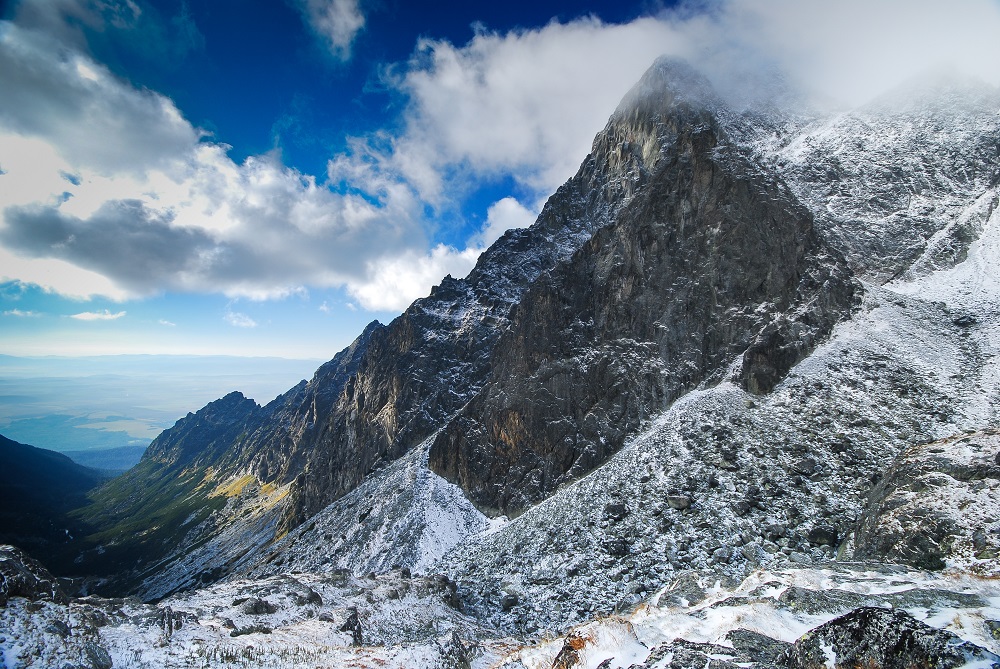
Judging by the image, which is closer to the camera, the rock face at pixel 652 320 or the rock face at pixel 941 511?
the rock face at pixel 941 511

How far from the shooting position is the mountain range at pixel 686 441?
17203 millimetres

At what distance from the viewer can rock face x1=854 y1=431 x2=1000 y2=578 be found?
18.3 m

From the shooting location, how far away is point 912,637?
859cm

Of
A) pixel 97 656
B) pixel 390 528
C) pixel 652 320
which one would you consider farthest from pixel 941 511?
pixel 390 528

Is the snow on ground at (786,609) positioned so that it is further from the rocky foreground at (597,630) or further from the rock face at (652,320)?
the rock face at (652,320)

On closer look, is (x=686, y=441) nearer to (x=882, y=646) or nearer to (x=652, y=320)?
(x=652, y=320)

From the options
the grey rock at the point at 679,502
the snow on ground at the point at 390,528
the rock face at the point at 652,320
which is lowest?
the snow on ground at the point at 390,528

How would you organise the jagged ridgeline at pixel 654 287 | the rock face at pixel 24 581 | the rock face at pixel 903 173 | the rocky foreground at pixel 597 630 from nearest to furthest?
1. the rocky foreground at pixel 597 630
2. the rock face at pixel 24 581
3. the jagged ridgeline at pixel 654 287
4. the rock face at pixel 903 173

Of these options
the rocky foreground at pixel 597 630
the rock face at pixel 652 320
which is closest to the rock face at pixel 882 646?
the rocky foreground at pixel 597 630

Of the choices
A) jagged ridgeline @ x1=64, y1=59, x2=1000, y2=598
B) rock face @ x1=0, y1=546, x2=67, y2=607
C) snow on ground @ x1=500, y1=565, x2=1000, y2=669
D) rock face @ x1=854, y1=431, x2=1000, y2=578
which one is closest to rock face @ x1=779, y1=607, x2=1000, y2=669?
snow on ground @ x1=500, y1=565, x2=1000, y2=669

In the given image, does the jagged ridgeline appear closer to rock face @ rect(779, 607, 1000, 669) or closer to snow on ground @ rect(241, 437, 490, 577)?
snow on ground @ rect(241, 437, 490, 577)

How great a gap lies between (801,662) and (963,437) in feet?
82.8

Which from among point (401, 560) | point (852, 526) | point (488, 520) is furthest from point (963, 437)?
point (401, 560)

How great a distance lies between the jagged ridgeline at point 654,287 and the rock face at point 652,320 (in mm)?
176
